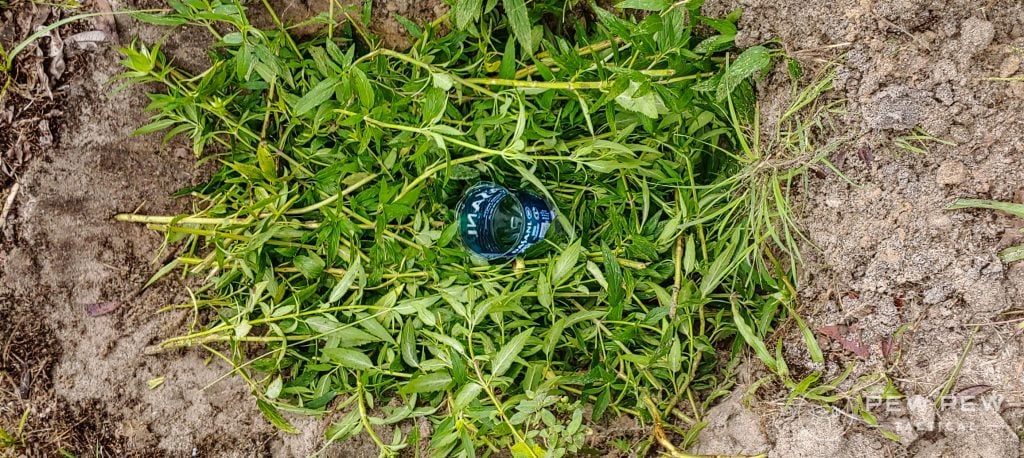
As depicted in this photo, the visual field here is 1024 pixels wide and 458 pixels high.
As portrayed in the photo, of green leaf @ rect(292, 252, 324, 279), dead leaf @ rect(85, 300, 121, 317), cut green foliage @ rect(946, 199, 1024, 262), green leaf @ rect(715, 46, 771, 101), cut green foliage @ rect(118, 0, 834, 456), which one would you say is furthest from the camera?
dead leaf @ rect(85, 300, 121, 317)

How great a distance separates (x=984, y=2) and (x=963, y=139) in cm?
29

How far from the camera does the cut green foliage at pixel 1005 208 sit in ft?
4.21

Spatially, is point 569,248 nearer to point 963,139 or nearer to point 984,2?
point 963,139

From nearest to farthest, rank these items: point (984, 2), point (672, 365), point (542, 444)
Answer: point (984, 2), point (672, 365), point (542, 444)

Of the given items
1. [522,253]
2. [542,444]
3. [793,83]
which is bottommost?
[542,444]

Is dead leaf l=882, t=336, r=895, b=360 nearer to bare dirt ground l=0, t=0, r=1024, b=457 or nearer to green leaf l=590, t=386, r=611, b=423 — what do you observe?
bare dirt ground l=0, t=0, r=1024, b=457

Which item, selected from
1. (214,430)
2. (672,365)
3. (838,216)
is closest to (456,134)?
(672,365)

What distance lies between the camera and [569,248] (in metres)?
1.52

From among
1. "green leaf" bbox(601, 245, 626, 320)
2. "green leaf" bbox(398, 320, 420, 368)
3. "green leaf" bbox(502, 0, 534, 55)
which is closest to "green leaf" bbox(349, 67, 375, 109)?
"green leaf" bbox(502, 0, 534, 55)

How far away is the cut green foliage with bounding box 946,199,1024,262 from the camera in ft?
4.21

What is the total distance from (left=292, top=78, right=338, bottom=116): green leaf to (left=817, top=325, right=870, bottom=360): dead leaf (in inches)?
53.5

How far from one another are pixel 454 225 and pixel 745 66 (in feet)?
2.57

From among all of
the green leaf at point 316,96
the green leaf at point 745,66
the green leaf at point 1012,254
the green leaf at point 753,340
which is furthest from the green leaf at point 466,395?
the green leaf at point 1012,254

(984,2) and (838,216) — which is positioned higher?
(984,2)
